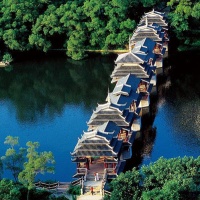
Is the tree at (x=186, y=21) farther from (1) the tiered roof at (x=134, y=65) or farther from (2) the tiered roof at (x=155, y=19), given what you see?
(1) the tiered roof at (x=134, y=65)

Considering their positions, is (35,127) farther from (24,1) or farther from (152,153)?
(24,1)

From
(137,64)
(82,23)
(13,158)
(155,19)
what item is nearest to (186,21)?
(155,19)

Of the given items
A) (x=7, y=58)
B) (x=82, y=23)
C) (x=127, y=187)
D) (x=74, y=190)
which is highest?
(x=82, y=23)

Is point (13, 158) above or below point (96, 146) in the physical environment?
below

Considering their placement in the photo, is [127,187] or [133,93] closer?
[127,187]

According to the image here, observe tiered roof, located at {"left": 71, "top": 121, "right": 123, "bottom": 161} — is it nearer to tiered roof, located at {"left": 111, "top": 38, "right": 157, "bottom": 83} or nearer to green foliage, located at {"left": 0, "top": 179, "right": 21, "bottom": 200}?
green foliage, located at {"left": 0, "top": 179, "right": 21, "bottom": 200}

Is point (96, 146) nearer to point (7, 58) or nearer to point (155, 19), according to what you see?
point (155, 19)

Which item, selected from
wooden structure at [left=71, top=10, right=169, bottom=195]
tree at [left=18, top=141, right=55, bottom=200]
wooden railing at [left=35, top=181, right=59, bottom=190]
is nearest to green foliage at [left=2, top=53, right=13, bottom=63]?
wooden structure at [left=71, top=10, right=169, bottom=195]
